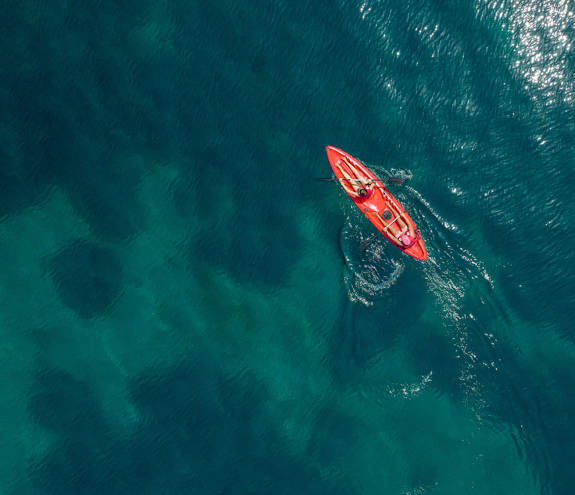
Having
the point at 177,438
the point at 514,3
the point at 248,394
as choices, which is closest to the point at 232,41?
the point at 514,3

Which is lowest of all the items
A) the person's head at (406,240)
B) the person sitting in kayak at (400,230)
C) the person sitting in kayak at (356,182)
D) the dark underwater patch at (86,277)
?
the person's head at (406,240)

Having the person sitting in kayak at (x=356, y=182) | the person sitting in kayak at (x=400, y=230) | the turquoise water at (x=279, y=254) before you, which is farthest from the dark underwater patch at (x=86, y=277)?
the person sitting in kayak at (x=400, y=230)

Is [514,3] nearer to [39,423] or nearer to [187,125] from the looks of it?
[187,125]

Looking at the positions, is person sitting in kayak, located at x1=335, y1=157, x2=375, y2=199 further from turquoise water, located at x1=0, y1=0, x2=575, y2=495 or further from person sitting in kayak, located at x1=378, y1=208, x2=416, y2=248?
person sitting in kayak, located at x1=378, y1=208, x2=416, y2=248

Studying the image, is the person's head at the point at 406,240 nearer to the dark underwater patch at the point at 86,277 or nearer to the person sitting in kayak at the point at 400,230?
the person sitting in kayak at the point at 400,230

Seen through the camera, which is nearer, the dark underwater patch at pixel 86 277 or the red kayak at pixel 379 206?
the red kayak at pixel 379 206

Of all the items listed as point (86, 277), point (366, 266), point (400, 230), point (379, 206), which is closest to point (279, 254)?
point (366, 266)

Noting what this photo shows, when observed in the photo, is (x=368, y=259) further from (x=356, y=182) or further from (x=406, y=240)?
(x=356, y=182)
